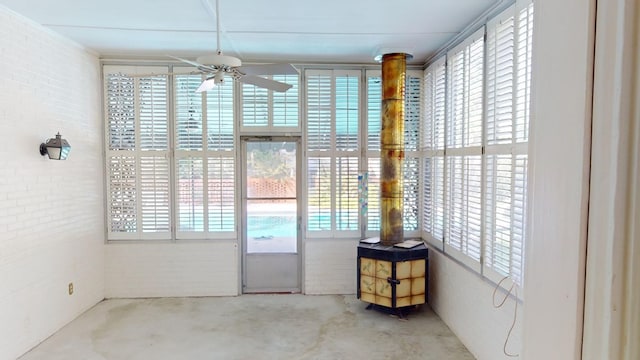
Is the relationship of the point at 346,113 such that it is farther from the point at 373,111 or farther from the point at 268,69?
the point at 268,69

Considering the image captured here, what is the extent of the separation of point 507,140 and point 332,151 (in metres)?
2.46

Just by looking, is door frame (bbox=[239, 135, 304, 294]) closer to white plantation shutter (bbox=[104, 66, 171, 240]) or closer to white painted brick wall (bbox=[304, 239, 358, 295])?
white painted brick wall (bbox=[304, 239, 358, 295])

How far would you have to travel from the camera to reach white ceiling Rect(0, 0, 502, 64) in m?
3.32

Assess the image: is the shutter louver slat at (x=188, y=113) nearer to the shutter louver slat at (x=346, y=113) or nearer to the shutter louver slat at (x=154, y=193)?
the shutter louver slat at (x=154, y=193)

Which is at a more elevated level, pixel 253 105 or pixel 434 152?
pixel 253 105

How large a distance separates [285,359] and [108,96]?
150 inches

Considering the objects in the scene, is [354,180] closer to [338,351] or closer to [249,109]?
[249,109]

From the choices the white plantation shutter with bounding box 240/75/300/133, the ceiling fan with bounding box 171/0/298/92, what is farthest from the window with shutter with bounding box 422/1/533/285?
the white plantation shutter with bounding box 240/75/300/133

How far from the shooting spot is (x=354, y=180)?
16.9 ft

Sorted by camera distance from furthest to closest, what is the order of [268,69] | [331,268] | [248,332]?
[331,268] → [248,332] → [268,69]

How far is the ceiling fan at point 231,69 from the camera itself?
256cm

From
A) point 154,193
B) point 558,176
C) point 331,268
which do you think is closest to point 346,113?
point 331,268

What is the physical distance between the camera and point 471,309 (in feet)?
11.8

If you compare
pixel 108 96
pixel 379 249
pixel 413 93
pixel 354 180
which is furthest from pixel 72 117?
pixel 413 93
